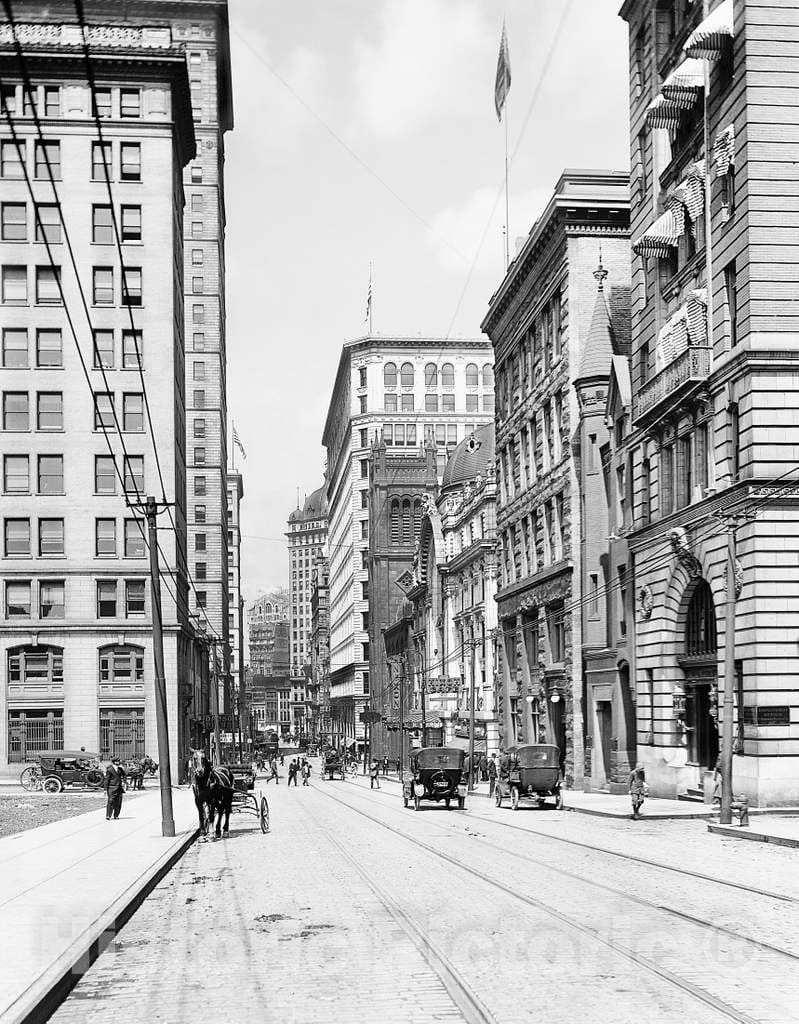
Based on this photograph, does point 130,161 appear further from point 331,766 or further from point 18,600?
point 331,766

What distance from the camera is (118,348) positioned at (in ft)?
231

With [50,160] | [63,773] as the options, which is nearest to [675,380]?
[63,773]

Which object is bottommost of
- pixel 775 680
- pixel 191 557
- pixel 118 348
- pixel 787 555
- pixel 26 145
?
pixel 775 680

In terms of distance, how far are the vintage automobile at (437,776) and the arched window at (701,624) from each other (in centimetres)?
871

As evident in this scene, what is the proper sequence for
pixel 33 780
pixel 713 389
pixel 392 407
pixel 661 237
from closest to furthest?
pixel 713 389, pixel 661 237, pixel 33 780, pixel 392 407

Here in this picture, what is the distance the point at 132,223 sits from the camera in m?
71.9

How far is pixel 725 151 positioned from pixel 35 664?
4675 centimetres

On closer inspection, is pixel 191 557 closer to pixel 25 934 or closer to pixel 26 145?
pixel 26 145

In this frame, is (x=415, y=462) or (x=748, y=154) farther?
(x=415, y=462)

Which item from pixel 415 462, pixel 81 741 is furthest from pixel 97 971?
pixel 415 462

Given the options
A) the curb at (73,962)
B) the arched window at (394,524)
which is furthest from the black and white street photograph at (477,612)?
the arched window at (394,524)

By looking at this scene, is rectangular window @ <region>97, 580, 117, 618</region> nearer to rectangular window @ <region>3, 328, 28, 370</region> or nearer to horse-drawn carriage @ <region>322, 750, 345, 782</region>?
rectangular window @ <region>3, 328, 28, 370</region>

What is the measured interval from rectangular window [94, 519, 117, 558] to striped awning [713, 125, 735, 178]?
1676 inches

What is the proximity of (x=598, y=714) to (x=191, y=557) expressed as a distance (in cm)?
6917
